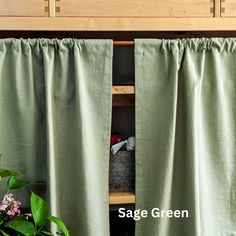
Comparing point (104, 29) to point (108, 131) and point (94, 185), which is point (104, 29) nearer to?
point (108, 131)

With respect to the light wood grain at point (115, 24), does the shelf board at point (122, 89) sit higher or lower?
lower

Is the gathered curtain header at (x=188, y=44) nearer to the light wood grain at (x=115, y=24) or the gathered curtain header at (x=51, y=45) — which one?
the light wood grain at (x=115, y=24)

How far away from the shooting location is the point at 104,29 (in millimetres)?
1152

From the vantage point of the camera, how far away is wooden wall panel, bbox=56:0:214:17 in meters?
1.15

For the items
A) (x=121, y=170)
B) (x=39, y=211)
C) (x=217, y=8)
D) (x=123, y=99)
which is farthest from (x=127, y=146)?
(x=217, y=8)

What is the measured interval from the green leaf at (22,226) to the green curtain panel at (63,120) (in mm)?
207

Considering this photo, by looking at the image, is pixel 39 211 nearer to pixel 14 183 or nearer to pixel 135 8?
pixel 14 183

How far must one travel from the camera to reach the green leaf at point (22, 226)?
896 millimetres

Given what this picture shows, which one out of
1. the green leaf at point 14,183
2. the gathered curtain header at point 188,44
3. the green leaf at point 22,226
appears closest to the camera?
the green leaf at point 22,226

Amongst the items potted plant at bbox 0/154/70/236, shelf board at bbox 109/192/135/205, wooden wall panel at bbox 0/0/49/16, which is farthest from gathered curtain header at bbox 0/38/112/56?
shelf board at bbox 109/192/135/205

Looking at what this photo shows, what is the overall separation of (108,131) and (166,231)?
0.50 m

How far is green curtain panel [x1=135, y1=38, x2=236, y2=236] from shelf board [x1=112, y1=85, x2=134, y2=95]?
30 millimetres

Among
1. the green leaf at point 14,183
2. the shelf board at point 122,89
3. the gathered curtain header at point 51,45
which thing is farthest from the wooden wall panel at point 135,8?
the green leaf at point 14,183

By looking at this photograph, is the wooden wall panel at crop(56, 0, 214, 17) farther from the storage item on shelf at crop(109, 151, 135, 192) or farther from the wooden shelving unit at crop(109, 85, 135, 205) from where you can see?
the storage item on shelf at crop(109, 151, 135, 192)
